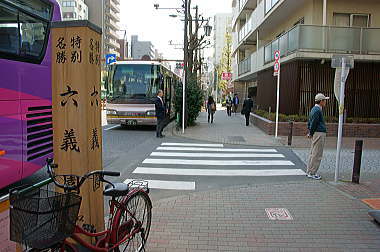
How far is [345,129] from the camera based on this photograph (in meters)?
14.7

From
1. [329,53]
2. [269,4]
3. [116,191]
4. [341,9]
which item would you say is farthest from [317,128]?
[269,4]

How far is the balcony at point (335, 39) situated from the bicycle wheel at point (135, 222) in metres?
12.7

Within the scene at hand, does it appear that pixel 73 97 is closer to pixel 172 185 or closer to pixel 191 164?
pixel 172 185

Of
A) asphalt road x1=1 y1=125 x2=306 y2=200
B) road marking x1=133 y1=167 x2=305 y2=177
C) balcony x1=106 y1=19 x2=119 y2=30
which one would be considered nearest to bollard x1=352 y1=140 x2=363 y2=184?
asphalt road x1=1 y1=125 x2=306 y2=200

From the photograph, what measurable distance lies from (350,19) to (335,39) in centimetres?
232

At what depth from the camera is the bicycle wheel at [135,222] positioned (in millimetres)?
3270

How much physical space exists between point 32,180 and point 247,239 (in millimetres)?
4712

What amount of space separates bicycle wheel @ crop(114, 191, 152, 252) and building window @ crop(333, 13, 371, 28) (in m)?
15.8

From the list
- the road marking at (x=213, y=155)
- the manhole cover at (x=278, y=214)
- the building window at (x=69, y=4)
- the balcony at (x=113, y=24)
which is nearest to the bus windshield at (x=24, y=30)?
the manhole cover at (x=278, y=214)

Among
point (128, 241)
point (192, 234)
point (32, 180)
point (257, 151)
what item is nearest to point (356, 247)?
point (192, 234)

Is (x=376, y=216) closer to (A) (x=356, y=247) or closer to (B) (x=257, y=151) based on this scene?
(A) (x=356, y=247)

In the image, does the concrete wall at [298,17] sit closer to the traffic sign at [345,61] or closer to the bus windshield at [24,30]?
the traffic sign at [345,61]

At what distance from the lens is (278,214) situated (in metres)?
5.25

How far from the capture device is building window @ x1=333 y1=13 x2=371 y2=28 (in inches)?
641
